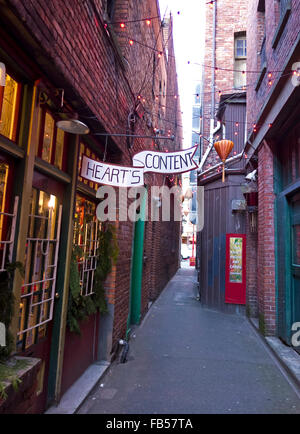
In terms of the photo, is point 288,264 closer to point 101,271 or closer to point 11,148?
point 101,271

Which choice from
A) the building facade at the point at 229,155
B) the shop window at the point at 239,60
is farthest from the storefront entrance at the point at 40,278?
the shop window at the point at 239,60

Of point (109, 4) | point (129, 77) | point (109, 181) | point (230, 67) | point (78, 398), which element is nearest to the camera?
point (78, 398)

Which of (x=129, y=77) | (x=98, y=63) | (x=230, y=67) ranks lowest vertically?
(x=98, y=63)

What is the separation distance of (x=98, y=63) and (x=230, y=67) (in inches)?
382

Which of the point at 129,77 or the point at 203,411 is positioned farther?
the point at 129,77

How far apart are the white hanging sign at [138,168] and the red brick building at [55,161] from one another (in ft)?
0.69

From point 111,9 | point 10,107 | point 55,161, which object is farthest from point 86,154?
point 111,9

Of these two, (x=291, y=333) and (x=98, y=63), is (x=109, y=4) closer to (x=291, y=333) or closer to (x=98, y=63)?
(x=98, y=63)

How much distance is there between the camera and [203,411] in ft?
10.8

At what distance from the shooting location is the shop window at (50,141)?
9.61 feet

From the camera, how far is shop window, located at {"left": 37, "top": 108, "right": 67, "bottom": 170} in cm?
293

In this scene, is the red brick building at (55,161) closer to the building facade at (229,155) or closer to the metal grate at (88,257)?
the metal grate at (88,257)

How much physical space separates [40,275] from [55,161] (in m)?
1.21

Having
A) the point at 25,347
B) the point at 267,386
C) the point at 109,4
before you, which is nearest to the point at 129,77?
the point at 109,4
